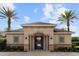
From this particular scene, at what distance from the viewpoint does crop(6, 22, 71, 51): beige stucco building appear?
52.4ft

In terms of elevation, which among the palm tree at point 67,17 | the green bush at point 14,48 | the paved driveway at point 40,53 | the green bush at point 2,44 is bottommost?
the paved driveway at point 40,53

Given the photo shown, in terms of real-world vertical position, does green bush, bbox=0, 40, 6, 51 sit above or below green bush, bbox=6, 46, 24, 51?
above

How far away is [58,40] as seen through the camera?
16031mm

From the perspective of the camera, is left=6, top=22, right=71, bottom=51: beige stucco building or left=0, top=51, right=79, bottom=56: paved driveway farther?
left=6, top=22, right=71, bottom=51: beige stucco building

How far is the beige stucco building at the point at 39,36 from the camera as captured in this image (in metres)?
16.0

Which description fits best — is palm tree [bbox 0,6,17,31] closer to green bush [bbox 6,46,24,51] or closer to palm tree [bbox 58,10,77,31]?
green bush [bbox 6,46,24,51]

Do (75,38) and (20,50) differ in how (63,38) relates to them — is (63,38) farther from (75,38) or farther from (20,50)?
(20,50)

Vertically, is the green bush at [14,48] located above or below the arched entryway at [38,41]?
below

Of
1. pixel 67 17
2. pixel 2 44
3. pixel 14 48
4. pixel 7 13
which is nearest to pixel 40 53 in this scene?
pixel 14 48

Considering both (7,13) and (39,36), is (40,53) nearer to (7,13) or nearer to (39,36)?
(39,36)

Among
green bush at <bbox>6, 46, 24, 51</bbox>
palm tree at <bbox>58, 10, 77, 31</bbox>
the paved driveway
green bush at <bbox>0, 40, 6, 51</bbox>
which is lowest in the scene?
the paved driveway

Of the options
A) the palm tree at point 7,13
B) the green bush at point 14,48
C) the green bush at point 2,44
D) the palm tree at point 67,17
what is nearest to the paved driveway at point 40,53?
the green bush at point 14,48

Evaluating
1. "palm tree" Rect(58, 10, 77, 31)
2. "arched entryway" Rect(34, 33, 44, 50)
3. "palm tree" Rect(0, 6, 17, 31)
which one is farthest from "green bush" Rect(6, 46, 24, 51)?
"palm tree" Rect(58, 10, 77, 31)

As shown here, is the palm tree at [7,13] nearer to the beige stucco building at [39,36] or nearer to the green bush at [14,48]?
the beige stucco building at [39,36]
